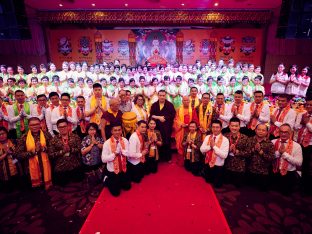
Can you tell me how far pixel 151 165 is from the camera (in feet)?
13.5

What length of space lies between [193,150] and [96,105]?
2209 mm

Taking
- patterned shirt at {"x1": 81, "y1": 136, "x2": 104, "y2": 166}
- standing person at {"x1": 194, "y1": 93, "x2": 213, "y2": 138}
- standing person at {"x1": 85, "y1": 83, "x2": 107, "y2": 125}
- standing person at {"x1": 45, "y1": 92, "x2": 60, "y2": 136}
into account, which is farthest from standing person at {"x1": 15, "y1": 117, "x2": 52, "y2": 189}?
standing person at {"x1": 194, "y1": 93, "x2": 213, "y2": 138}

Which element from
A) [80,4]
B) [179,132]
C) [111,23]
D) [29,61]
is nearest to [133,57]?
[111,23]

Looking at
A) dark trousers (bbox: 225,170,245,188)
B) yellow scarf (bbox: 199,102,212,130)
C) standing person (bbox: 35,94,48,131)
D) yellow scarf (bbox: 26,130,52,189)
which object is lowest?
dark trousers (bbox: 225,170,245,188)

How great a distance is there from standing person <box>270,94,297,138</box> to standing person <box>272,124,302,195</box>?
574 mm

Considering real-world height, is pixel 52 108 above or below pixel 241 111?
above

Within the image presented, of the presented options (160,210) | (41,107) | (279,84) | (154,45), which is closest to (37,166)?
(41,107)

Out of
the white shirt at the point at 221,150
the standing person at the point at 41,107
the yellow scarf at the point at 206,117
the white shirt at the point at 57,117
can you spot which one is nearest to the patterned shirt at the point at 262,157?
the white shirt at the point at 221,150

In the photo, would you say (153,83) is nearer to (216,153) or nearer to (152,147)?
(152,147)

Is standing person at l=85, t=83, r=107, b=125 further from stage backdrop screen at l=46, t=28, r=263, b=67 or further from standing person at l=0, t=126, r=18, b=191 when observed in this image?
stage backdrop screen at l=46, t=28, r=263, b=67

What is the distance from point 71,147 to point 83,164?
1.29 ft

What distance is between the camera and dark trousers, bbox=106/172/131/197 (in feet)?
11.3

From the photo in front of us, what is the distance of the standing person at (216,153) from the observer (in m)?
3.60

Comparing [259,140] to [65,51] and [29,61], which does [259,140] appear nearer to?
[65,51]
